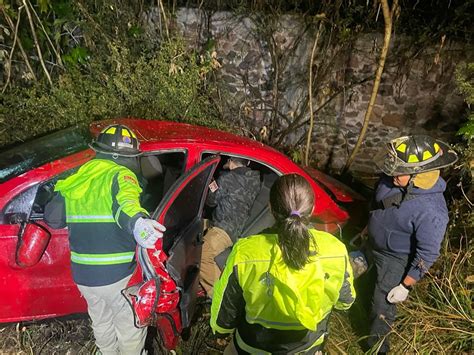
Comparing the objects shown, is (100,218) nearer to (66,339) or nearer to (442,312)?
(66,339)

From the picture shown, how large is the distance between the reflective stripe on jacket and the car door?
0.53ft

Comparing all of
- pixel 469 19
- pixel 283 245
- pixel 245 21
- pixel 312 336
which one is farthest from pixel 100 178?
pixel 469 19

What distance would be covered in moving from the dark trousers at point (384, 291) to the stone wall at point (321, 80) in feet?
11.5

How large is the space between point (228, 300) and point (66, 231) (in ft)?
5.09

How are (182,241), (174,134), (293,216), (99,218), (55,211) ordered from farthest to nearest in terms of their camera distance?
(174,134), (182,241), (55,211), (99,218), (293,216)

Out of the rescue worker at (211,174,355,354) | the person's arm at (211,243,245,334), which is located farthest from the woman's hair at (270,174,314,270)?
the person's arm at (211,243,245,334)

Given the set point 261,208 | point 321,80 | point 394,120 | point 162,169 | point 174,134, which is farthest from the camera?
point 394,120

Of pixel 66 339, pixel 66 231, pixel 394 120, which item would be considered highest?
pixel 66 231

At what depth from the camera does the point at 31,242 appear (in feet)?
9.10

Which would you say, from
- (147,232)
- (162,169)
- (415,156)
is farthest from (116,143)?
(415,156)

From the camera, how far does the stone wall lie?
5.77 metres

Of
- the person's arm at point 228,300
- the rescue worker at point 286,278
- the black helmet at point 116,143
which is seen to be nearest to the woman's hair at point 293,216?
the rescue worker at point 286,278

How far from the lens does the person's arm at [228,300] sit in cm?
188

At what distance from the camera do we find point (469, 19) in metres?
5.45
